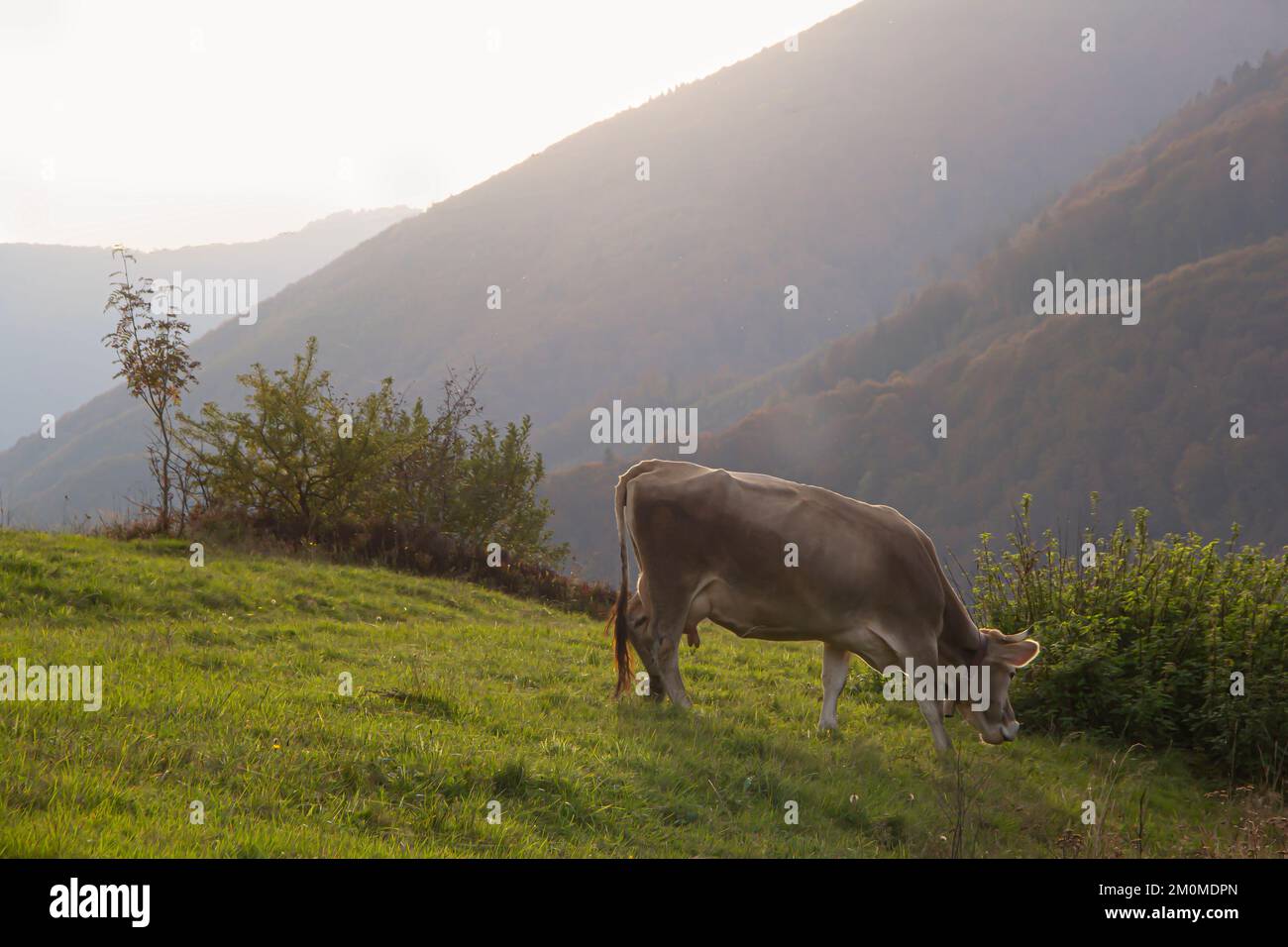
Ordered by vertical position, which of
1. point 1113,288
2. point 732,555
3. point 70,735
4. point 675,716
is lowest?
point 675,716

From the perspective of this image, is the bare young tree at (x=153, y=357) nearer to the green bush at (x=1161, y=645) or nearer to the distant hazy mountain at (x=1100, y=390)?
the green bush at (x=1161, y=645)

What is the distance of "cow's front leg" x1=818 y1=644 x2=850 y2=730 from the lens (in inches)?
348

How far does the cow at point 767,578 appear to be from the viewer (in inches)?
329

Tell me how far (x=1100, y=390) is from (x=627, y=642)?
136 m

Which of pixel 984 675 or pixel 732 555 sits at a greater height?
pixel 732 555

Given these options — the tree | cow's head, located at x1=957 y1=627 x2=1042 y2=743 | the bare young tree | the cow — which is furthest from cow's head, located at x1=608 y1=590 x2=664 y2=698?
the bare young tree

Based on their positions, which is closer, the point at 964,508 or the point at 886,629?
the point at 886,629

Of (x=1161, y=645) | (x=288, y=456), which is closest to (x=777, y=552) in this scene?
(x=1161, y=645)

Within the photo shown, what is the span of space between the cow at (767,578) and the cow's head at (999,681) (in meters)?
0.56

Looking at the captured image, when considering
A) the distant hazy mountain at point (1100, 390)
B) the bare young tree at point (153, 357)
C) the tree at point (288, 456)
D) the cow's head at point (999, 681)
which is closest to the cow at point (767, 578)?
the cow's head at point (999, 681)

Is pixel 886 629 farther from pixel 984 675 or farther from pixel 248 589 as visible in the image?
pixel 248 589

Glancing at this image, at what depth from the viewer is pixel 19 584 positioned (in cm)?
1052

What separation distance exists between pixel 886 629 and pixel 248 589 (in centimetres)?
810
